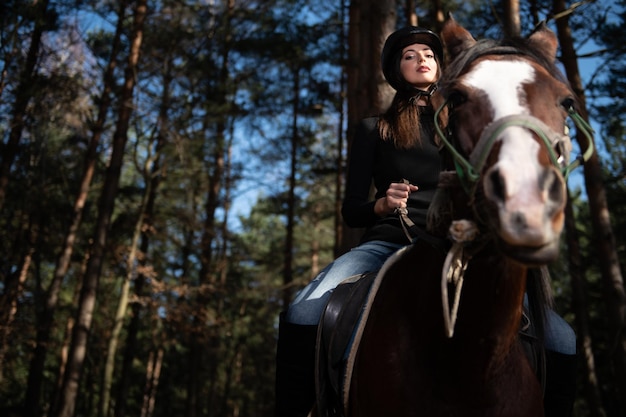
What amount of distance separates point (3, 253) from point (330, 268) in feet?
62.8

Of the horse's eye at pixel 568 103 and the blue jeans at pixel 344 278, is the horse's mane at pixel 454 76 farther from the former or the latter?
the blue jeans at pixel 344 278

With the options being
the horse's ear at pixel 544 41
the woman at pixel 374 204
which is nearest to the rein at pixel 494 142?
the horse's ear at pixel 544 41

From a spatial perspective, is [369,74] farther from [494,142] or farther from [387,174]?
[494,142]

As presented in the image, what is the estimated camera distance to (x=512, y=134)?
1950 millimetres

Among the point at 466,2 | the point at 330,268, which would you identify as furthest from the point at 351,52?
the point at 466,2

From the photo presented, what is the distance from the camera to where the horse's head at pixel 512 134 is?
5.77 feet

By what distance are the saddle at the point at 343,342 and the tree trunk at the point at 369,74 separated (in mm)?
4337

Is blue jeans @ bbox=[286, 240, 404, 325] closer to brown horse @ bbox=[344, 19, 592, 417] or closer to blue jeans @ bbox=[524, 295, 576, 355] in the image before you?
brown horse @ bbox=[344, 19, 592, 417]

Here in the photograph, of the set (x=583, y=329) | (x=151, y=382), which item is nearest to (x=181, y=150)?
(x=583, y=329)

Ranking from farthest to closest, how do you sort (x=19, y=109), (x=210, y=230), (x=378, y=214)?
(x=210, y=230) → (x=19, y=109) → (x=378, y=214)

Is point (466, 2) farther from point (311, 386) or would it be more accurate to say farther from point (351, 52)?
point (311, 386)

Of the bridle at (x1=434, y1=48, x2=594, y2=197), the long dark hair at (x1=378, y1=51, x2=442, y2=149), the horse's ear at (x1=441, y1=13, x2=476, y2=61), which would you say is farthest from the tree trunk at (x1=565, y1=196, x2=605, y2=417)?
the bridle at (x1=434, y1=48, x2=594, y2=197)

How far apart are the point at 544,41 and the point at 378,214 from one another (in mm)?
1201

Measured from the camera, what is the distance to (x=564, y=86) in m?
2.32
